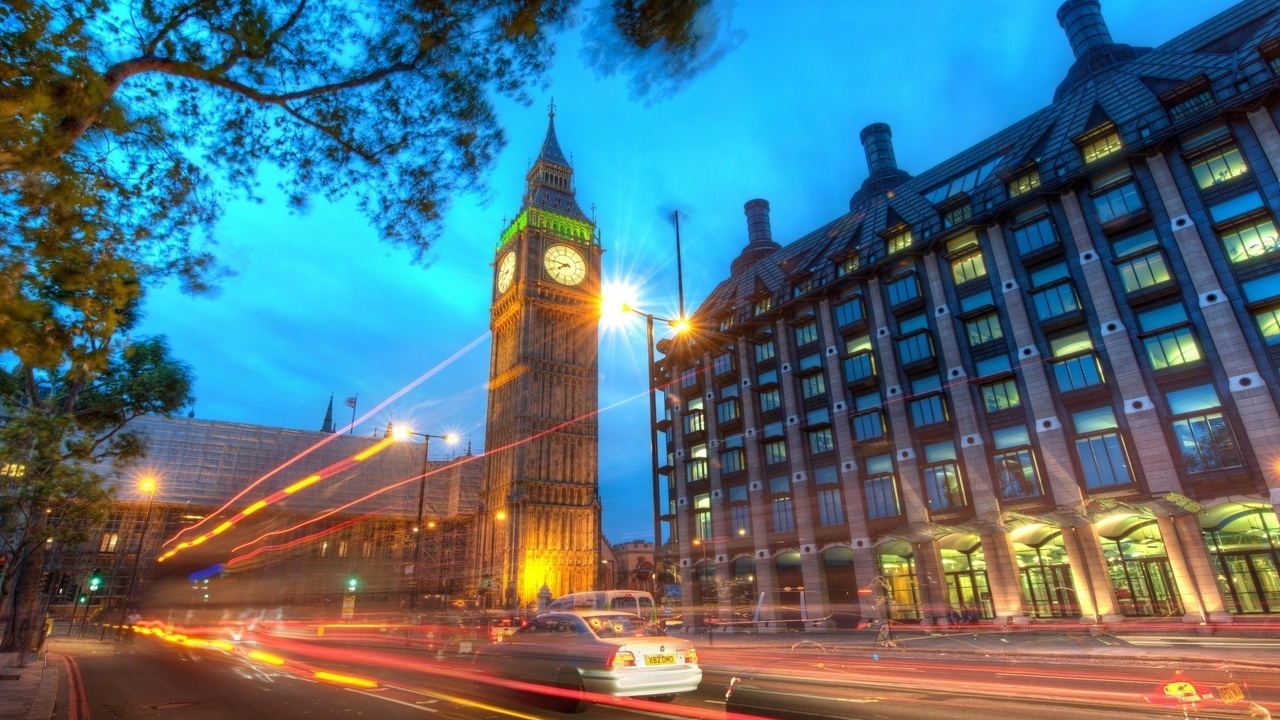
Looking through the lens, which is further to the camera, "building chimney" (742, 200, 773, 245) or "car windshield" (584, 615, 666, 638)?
"building chimney" (742, 200, 773, 245)

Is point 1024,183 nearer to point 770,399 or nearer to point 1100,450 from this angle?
point 1100,450

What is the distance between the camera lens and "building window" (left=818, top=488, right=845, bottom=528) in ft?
119

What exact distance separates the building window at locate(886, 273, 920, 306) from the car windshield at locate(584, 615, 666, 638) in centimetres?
3136

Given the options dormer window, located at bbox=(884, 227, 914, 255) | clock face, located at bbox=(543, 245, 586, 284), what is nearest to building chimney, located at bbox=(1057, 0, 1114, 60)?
dormer window, located at bbox=(884, 227, 914, 255)

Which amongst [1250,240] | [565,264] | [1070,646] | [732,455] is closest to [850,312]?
[732,455]

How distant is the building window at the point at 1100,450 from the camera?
86.4 ft

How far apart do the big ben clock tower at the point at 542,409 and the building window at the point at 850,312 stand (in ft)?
96.2

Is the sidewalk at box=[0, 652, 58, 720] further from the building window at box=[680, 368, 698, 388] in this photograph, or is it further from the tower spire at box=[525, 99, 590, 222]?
the tower spire at box=[525, 99, 590, 222]

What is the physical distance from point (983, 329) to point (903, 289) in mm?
5464

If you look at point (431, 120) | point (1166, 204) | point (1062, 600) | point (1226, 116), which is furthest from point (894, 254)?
point (431, 120)

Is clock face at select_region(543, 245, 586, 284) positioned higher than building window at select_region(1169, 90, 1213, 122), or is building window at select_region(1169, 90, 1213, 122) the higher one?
clock face at select_region(543, 245, 586, 284)

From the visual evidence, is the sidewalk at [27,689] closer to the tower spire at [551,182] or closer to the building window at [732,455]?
the building window at [732,455]

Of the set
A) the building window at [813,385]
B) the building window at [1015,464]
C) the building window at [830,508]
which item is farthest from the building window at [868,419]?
the building window at [1015,464]

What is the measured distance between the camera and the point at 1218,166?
1043 inches
